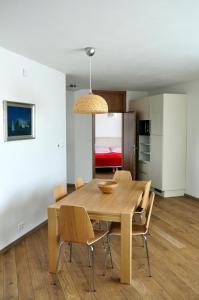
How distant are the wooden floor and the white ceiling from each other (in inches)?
99.0

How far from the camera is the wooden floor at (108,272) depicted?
8.63 feet

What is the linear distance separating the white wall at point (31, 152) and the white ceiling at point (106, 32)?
0.29 meters

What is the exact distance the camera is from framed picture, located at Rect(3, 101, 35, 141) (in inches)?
136

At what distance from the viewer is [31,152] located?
13.3ft

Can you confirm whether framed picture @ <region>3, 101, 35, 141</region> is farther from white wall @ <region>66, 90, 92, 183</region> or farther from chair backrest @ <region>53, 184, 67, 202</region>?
white wall @ <region>66, 90, 92, 183</region>

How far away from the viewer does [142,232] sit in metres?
3.01

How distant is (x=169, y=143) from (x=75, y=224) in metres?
3.99

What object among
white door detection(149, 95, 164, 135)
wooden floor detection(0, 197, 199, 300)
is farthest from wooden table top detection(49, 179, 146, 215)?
white door detection(149, 95, 164, 135)

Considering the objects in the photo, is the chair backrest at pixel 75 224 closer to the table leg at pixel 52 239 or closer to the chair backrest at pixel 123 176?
the table leg at pixel 52 239

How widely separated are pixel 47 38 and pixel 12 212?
219 centimetres

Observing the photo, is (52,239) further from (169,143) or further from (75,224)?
(169,143)

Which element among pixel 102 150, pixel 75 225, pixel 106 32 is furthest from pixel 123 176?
pixel 102 150

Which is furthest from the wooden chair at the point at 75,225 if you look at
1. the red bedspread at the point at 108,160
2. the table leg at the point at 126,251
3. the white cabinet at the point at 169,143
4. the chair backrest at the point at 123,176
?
the red bedspread at the point at 108,160

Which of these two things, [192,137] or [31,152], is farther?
[192,137]
